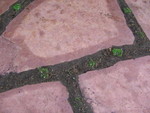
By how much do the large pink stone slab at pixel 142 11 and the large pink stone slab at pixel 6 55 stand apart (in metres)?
0.59

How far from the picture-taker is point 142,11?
1.49m

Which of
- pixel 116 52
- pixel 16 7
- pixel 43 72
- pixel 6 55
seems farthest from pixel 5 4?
pixel 116 52

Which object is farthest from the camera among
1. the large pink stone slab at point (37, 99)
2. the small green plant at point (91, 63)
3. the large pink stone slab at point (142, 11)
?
the large pink stone slab at point (142, 11)

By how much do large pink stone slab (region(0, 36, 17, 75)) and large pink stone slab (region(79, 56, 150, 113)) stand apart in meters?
0.29

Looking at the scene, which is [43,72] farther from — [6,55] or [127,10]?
[127,10]

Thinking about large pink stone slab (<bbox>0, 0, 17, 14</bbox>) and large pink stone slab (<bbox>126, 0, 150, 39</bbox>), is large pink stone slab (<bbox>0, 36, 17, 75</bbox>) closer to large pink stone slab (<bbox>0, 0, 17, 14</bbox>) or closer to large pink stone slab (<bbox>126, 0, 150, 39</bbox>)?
large pink stone slab (<bbox>0, 0, 17, 14</bbox>)

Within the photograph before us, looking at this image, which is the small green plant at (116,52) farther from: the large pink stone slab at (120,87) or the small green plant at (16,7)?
the small green plant at (16,7)

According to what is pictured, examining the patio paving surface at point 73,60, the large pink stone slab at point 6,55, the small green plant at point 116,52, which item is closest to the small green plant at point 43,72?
the patio paving surface at point 73,60

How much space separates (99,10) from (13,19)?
403mm

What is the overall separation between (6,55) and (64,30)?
0.28 m

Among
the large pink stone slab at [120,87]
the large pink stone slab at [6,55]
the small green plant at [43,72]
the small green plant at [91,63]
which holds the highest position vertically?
the large pink stone slab at [6,55]

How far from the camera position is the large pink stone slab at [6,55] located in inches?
47.6

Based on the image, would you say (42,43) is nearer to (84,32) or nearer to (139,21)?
(84,32)

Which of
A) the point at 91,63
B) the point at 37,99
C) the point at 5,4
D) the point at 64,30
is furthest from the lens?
the point at 5,4
